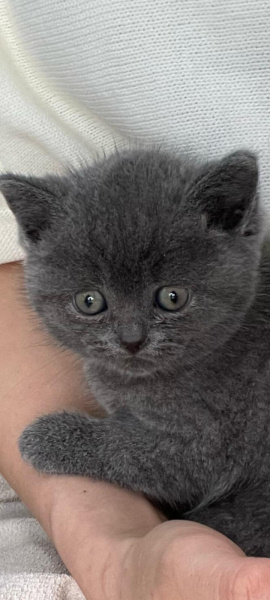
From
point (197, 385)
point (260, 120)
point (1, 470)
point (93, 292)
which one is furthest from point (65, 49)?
point (1, 470)

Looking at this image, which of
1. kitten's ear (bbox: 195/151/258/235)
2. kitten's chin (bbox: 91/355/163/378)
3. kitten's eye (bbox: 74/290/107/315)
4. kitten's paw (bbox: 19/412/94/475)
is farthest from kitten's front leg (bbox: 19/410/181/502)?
kitten's ear (bbox: 195/151/258/235)

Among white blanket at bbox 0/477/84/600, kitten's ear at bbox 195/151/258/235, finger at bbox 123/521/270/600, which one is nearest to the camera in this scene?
finger at bbox 123/521/270/600

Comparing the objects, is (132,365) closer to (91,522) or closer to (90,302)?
(90,302)

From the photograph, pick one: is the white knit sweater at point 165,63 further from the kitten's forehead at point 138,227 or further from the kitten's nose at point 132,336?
the kitten's nose at point 132,336

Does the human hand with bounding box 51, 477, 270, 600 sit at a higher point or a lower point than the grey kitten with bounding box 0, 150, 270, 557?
lower

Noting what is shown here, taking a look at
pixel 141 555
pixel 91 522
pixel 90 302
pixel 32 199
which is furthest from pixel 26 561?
pixel 32 199

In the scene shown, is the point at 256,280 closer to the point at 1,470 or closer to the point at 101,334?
the point at 101,334

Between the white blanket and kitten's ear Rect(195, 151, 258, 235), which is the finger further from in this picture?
kitten's ear Rect(195, 151, 258, 235)
